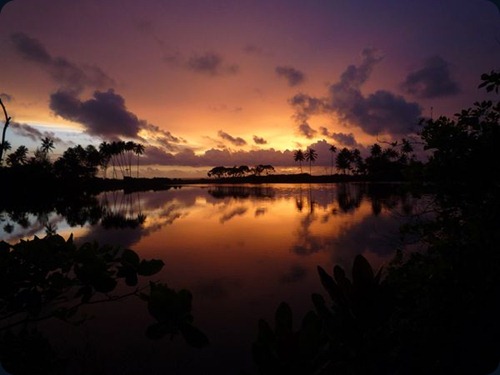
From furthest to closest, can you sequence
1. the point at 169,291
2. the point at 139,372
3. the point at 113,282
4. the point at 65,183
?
the point at 65,183
the point at 139,372
the point at 113,282
the point at 169,291

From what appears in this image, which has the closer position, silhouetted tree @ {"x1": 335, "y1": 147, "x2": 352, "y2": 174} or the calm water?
the calm water

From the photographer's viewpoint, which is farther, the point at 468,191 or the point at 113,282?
the point at 468,191

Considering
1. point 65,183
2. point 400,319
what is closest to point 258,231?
point 400,319

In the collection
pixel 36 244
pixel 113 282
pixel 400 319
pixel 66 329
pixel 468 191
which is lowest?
pixel 66 329

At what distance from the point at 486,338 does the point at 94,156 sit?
85.3 metres

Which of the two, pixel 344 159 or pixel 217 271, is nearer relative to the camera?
pixel 217 271

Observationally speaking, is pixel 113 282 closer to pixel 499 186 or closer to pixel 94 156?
pixel 499 186

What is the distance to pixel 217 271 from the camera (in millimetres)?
9312

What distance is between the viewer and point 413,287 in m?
2.90

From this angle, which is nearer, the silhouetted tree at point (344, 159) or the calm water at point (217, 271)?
the calm water at point (217, 271)

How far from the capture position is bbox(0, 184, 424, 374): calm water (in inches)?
194

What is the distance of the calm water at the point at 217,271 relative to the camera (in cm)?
492

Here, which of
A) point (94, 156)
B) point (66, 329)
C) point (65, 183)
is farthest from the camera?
point (94, 156)

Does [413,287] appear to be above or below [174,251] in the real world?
above
